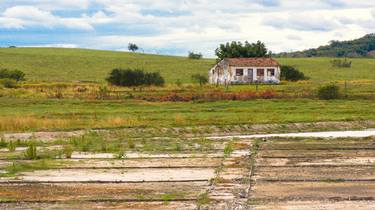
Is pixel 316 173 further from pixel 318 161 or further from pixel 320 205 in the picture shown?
pixel 320 205

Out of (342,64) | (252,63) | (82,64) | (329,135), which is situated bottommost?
(329,135)

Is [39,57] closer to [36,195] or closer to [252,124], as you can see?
[252,124]

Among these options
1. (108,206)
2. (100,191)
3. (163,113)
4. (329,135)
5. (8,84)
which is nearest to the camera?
(108,206)

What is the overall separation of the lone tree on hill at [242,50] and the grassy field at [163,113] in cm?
4128

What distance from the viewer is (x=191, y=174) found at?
18766 millimetres

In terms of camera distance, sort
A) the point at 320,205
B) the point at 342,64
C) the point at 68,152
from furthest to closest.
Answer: the point at 342,64
the point at 68,152
the point at 320,205

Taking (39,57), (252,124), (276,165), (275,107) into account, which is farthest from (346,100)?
(39,57)

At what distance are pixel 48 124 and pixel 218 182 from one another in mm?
16505

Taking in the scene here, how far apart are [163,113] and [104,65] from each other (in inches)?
2897

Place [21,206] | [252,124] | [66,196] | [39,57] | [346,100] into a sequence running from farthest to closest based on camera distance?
[39,57] → [346,100] → [252,124] → [66,196] → [21,206]

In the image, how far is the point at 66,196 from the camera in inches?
616

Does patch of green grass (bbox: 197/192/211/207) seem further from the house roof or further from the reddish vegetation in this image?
the house roof

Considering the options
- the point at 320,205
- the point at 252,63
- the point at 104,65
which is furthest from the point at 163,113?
the point at 104,65

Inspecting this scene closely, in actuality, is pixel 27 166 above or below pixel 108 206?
below
